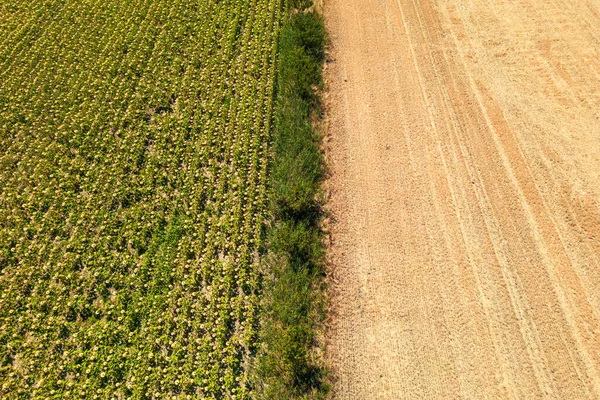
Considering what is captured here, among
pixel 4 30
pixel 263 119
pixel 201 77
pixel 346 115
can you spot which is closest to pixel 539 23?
pixel 346 115

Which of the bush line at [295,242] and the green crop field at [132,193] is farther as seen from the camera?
the green crop field at [132,193]

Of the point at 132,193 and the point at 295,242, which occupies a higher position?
the point at 132,193

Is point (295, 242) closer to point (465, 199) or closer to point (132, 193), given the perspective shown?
point (132, 193)

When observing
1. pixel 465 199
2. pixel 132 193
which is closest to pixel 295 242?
pixel 132 193

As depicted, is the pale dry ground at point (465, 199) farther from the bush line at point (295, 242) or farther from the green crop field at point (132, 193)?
the green crop field at point (132, 193)

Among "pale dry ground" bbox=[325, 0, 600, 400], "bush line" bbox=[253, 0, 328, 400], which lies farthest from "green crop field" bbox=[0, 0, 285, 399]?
"pale dry ground" bbox=[325, 0, 600, 400]

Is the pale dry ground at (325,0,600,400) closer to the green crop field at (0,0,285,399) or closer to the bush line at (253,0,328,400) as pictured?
the bush line at (253,0,328,400)

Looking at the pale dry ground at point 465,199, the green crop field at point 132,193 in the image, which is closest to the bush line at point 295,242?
the green crop field at point 132,193
